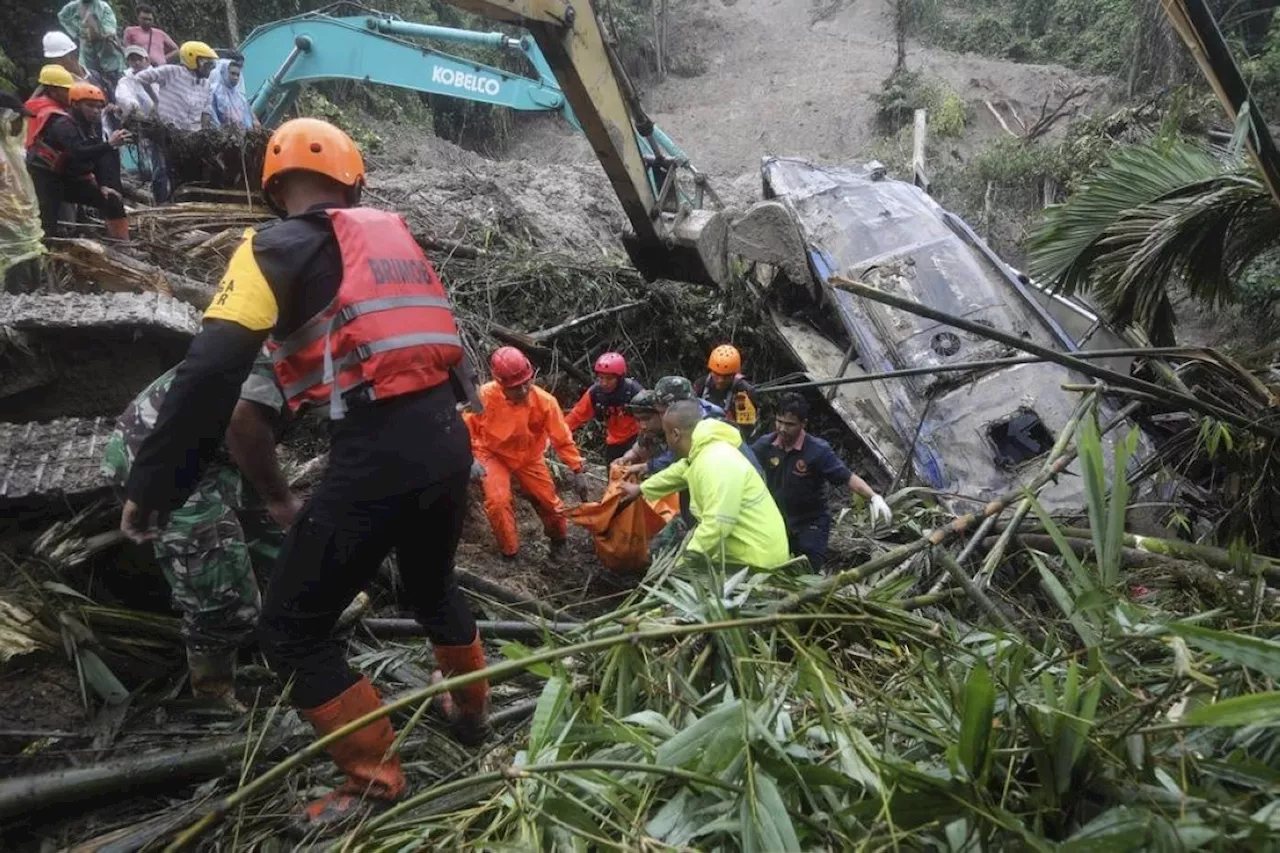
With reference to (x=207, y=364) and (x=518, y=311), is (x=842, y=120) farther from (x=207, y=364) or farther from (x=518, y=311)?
(x=207, y=364)

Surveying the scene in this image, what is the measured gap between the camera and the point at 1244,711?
1.25 m

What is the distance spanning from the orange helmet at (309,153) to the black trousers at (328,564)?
2.94ft

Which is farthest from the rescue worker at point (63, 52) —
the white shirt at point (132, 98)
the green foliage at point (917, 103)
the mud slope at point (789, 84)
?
the green foliage at point (917, 103)

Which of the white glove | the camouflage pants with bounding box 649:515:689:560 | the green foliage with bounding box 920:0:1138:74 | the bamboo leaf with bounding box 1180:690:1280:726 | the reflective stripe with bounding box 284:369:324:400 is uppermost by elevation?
the green foliage with bounding box 920:0:1138:74

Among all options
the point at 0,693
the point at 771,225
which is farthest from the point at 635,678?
the point at 771,225

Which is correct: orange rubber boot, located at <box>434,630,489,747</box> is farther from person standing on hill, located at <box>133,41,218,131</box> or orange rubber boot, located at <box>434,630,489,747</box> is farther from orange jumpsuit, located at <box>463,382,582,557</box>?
person standing on hill, located at <box>133,41,218,131</box>

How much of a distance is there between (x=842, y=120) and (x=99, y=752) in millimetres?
21313

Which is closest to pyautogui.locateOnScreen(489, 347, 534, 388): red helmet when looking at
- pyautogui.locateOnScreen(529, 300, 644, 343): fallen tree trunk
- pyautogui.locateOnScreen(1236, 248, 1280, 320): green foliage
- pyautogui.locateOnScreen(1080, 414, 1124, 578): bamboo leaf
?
pyautogui.locateOnScreen(529, 300, 644, 343): fallen tree trunk

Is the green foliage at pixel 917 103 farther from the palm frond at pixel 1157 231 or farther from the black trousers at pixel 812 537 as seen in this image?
the black trousers at pixel 812 537

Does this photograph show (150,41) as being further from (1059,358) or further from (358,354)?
(1059,358)

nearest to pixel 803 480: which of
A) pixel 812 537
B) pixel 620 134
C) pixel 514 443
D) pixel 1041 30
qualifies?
pixel 812 537

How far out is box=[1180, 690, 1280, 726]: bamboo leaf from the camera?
4.07 ft

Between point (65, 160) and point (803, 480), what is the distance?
510 centimetres

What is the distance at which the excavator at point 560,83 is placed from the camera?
496 centimetres
